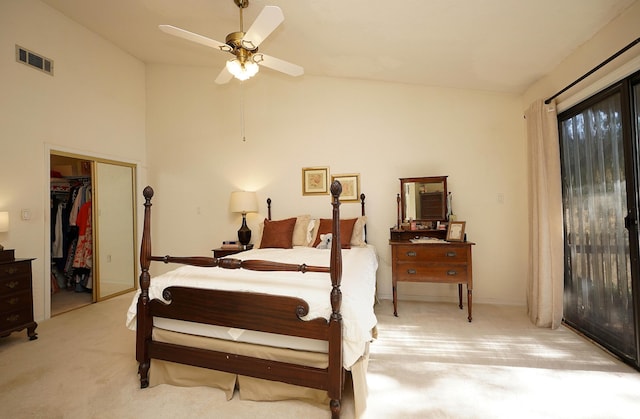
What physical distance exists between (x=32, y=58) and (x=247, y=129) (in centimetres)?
229

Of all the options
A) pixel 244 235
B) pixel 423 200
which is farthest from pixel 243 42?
pixel 423 200

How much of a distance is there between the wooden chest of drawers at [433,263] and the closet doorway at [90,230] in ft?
12.2

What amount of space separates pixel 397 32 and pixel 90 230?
14.1 ft

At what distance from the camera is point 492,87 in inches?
126

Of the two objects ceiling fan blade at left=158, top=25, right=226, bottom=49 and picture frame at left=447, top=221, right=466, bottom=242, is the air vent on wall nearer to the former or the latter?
ceiling fan blade at left=158, top=25, right=226, bottom=49

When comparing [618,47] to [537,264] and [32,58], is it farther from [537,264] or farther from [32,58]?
[32,58]

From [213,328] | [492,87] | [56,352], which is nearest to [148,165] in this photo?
[56,352]

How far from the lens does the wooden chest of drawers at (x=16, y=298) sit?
7.80 ft

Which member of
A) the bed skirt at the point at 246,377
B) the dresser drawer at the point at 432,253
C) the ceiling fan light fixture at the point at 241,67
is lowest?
the bed skirt at the point at 246,377

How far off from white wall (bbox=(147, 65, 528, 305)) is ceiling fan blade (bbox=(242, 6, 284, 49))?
6.02 feet

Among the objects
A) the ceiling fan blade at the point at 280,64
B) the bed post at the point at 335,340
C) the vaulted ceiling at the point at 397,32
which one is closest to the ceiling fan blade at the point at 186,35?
the ceiling fan blade at the point at 280,64

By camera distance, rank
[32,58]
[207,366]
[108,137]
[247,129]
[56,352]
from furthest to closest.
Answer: [247,129]
[108,137]
[32,58]
[56,352]
[207,366]

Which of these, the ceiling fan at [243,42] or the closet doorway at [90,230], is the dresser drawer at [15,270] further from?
the ceiling fan at [243,42]

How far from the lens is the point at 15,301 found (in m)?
2.46
